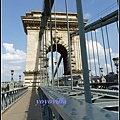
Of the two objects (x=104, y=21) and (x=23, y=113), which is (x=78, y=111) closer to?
(x=23, y=113)

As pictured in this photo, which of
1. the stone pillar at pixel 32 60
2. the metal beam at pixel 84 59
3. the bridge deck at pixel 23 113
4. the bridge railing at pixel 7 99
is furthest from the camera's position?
the stone pillar at pixel 32 60

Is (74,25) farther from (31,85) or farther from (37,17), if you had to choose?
(31,85)

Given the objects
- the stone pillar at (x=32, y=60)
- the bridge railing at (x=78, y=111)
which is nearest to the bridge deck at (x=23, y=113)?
the bridge railing at (x=78, y=111)

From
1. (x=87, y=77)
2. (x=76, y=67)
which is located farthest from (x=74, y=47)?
(x=87, y=77)

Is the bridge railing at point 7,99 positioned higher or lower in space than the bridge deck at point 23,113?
higher

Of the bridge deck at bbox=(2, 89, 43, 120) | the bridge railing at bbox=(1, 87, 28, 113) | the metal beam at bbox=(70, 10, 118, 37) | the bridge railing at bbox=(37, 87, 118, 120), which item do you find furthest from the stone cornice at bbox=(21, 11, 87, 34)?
the bridge railing at bbox=(37, 87, 118, 120)

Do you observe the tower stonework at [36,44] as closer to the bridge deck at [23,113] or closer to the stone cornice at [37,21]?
the stone cornice at [37,21]

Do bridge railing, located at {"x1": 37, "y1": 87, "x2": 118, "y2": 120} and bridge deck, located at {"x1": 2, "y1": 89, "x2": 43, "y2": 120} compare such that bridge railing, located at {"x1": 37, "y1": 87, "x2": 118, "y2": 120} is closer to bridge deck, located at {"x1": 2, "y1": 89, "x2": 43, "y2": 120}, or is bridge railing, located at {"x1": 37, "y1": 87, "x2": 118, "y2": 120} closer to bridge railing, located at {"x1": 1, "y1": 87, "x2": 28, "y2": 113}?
bridge deck, located at {"x1": 2, "y1": 89, "x2": 43, "y2": 120}

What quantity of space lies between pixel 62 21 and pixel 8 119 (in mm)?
15849

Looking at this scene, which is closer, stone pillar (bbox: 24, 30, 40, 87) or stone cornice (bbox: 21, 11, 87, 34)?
stone pillar (bbox: 24, 30, 40, 87)

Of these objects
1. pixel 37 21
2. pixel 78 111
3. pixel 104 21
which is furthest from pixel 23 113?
pixel 37 21

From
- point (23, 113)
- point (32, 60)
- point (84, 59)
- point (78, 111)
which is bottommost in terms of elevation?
point (23, 113)

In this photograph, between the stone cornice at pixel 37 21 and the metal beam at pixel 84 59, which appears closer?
the metal beam at pixel 84 59

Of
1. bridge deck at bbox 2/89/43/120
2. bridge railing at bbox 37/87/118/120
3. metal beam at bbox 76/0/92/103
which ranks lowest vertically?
bridge deck at bbox 2/89/43/120
